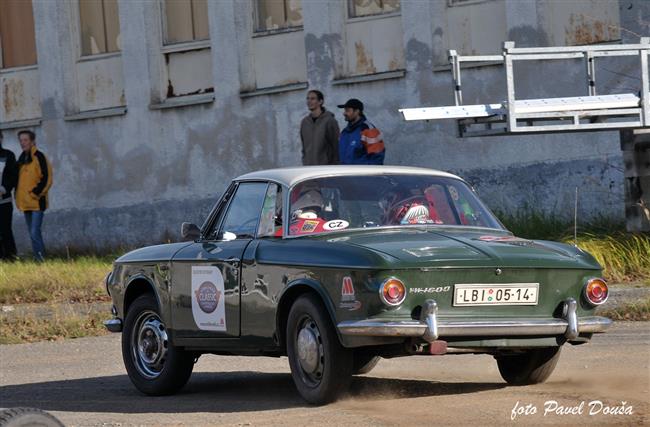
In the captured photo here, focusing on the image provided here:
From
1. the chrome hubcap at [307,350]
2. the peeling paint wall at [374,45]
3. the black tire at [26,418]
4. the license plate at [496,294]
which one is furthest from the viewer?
the peeling paint wall at [374,45]

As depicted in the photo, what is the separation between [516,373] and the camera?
34.6ft

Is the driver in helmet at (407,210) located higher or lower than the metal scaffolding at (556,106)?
lower

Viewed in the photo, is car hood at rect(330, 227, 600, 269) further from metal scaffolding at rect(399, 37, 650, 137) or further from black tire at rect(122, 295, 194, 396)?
metal scaffolding at rect(399, 37, 650, 137)

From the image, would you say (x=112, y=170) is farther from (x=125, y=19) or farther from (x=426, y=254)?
(x=426, y=254)

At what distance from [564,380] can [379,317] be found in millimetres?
1869

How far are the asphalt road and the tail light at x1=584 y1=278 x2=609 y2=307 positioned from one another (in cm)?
54

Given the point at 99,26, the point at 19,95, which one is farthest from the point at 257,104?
the point at 19,95

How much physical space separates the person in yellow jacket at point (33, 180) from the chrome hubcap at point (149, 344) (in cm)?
1383

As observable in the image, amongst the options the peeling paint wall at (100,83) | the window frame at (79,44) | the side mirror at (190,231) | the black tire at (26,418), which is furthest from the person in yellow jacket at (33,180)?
the black tire at (26,418)

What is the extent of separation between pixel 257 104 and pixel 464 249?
56.8ft

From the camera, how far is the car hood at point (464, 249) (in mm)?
9453

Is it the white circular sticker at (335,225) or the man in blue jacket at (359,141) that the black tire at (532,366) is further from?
the man in blue jacket at (359,141)

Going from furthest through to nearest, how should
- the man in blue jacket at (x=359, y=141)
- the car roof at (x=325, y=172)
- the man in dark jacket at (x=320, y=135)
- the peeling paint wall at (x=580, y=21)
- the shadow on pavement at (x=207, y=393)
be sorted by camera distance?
the peeling paint wall at (x=580, y=21)
the man in dark jacket at (x=320, y=135)
the man in blue jacket at (x=359, y=141)
the car roof at (x=325, y=172)
the shadow on pavement at (x=207, y=393)

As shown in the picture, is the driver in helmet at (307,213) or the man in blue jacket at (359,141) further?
the man in blue jacket at (359,141)
